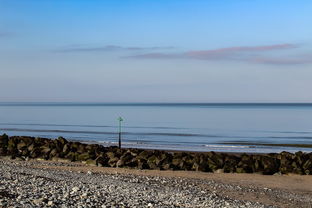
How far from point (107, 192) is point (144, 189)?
5.06 feet

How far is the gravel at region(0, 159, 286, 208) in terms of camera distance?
10.2 metres

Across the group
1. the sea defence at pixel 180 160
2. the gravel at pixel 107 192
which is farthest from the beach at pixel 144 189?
the sea defence at pixel 180 160

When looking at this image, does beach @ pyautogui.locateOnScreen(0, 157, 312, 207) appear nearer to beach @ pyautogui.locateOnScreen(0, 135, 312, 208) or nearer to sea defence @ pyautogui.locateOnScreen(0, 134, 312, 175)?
beach @ pyautogui.locateOnScreen(0, 135, 312, 208)

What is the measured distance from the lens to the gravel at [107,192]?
10.2m

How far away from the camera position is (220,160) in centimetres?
Result: 1961

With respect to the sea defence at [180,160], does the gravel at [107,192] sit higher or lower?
lower

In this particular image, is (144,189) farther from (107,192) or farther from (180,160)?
(180,160)

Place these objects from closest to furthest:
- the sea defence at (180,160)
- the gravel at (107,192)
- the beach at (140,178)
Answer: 1. the gravel at (107,192)
2. the beach at (140,178)
3. the sea defence at (180,160)

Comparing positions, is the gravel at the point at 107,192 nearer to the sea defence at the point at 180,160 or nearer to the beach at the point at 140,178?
the beach at the point at 140,178

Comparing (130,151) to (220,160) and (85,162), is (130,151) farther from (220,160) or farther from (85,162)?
(220,160)

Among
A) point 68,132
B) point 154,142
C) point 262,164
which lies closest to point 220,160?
point 262,164

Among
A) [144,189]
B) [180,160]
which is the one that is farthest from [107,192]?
[180,160]

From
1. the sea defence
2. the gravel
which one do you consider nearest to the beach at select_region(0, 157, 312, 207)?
the gravel

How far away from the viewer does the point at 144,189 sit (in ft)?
44.0
